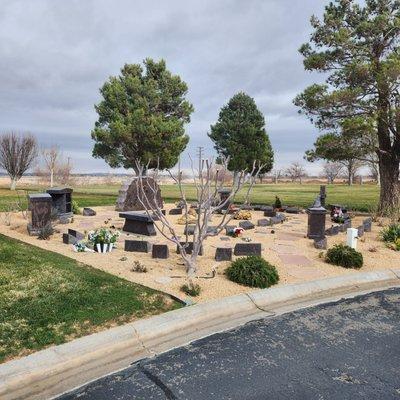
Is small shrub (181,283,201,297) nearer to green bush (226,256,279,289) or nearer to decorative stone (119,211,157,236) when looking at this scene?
green bush (226,256,279,289)

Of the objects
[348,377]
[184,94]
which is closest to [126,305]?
[348,377]

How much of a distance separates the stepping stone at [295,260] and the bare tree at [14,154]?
39.6 meters

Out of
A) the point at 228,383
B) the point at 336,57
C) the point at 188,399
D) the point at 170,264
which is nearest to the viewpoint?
the point at 188,399

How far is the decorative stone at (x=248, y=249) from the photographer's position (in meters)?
8.73

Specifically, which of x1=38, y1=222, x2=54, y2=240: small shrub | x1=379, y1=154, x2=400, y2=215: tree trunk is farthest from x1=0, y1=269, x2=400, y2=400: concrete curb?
x1=379, y1=154, x2=400, y2=215: tree trunk

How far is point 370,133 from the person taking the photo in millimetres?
14609

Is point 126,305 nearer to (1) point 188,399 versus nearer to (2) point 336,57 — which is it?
(1) point 188,399

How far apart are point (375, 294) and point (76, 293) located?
5490mm

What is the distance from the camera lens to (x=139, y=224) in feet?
39.2

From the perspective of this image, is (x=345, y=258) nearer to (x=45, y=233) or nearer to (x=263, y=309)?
(x=263, y=309)

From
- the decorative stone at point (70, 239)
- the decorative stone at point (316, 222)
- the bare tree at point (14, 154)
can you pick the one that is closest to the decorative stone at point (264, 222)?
the decorative stone at point (316, 222)

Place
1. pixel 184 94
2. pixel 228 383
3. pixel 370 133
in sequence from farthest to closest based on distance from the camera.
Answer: pixel 184 94
pixel 370 133
pixel 228 383

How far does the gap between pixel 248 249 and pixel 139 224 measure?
4614 mm

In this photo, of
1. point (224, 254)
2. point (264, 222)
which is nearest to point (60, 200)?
point (264, 222)
